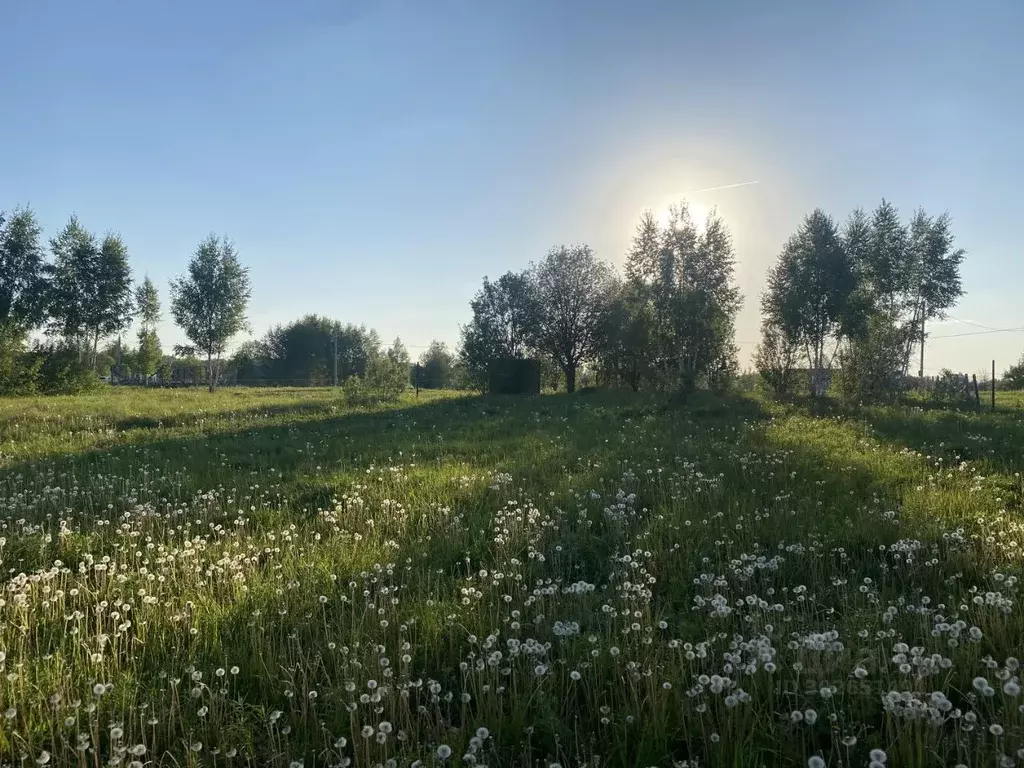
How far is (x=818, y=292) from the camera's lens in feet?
116

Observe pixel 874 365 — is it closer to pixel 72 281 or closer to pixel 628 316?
pixel 628 316

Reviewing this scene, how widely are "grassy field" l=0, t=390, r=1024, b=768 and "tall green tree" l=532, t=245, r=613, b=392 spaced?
31.2m

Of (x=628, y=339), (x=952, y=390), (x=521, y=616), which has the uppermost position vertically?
(x=628, y=339)

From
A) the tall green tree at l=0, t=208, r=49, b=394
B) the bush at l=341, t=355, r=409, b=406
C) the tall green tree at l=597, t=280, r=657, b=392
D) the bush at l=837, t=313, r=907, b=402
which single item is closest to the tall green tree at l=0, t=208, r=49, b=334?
the tall green tree at l=0, t=208, r=49, b=394

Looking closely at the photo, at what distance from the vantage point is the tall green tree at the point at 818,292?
35.1 m

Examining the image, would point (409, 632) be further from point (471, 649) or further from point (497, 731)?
point (497, 731)

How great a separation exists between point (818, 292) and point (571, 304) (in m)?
15.0

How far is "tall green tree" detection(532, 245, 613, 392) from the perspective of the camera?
40.6m

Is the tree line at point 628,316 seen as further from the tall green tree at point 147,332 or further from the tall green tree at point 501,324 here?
the tall green tree at point 147,332

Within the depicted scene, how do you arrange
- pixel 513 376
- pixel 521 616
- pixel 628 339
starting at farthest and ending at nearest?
1. pixel 513 376
2. pixel 628 339
3. pixel 521 616

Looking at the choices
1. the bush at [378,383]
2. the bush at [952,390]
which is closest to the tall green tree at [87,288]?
the bush at [378,383]

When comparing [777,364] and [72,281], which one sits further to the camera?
[72,281]

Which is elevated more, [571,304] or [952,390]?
[571,304]

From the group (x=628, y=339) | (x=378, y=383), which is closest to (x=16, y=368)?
(x=378, y=383)
